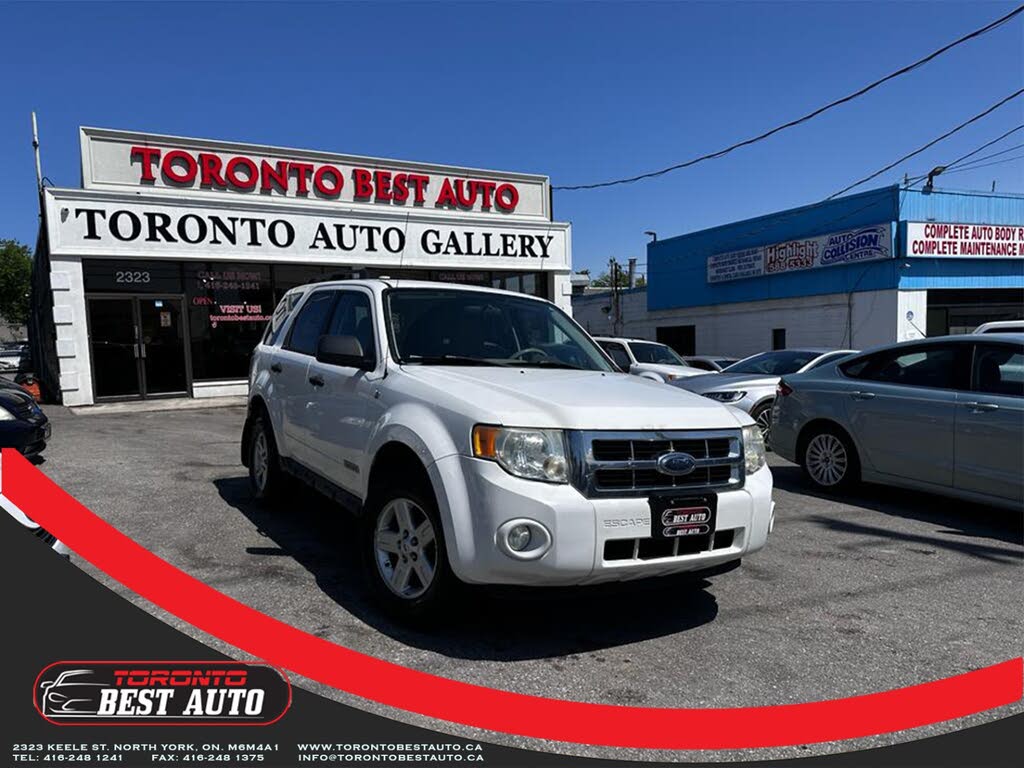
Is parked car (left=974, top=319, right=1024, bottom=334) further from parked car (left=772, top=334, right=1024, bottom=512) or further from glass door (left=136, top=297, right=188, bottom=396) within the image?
glass door (left=136, top=297, right=188, bottom=396)

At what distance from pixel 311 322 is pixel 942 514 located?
5.66 metres

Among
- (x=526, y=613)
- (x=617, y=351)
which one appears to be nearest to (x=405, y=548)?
(x=526, y=613)

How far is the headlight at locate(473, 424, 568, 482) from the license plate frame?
0.46m

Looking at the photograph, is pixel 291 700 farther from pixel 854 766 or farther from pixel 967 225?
pixel 967 225

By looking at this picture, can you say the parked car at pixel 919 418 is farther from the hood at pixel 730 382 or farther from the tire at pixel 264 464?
the tire at pixel 264 464

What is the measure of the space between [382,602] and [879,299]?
80.1ft

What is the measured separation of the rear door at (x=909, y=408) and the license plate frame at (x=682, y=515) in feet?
11.9

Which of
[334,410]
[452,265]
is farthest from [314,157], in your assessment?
[334,410]

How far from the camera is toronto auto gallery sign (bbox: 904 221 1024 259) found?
23453 mm

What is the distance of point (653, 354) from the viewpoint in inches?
536

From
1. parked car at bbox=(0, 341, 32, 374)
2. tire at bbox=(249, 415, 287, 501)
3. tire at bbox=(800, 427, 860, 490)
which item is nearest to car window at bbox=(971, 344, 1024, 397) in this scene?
tire at bbox=(800, 427, 860, 490)

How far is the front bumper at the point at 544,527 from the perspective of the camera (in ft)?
10.3

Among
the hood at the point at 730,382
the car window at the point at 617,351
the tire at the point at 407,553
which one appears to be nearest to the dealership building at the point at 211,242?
the car window at the point at 617,351

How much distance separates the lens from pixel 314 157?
655 inches
